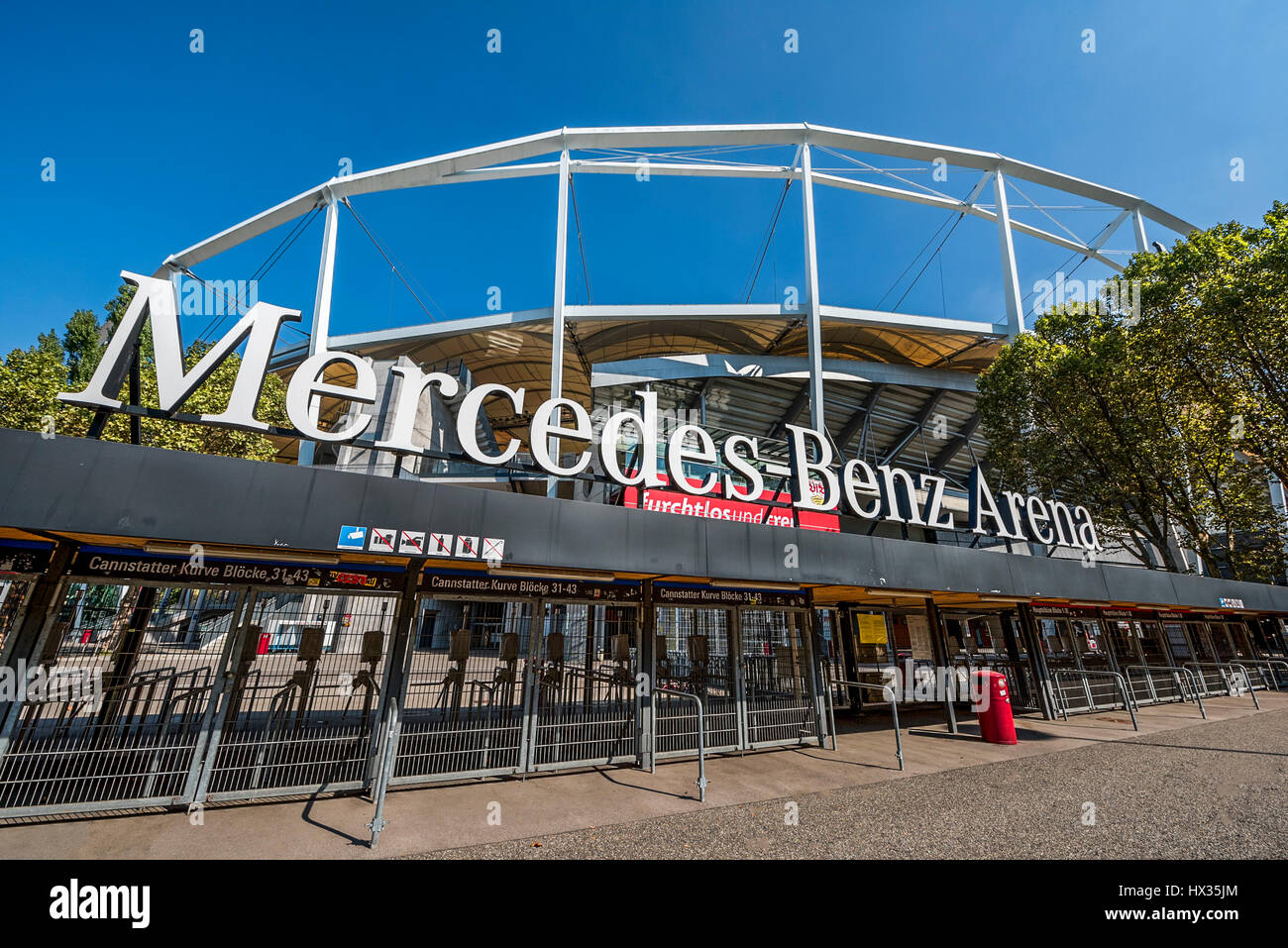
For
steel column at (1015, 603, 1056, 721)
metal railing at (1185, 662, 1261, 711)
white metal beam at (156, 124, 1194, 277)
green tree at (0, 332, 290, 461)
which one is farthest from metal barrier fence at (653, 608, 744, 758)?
white metal beam at (156, 124, 1194, 277)

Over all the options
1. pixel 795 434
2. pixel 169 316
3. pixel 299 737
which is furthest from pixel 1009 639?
pixel 169 316

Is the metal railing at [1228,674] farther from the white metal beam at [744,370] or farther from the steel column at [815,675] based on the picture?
the white metal beam at [744,370]

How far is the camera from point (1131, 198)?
31188 mm

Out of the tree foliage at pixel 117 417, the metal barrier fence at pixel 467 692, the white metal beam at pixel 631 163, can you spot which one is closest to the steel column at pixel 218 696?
the metal barrier fence at pixel 467 692

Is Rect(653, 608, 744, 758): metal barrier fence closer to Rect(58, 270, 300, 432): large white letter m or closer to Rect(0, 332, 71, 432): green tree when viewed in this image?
Rect(58, 270, 300, 432): large white letter m

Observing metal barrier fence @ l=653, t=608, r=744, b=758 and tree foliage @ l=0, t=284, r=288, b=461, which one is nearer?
metal barrier fence @ l=653, t=608, r=744, b=758

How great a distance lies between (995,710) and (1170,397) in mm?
15562

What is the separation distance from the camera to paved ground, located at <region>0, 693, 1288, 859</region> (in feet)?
16.7

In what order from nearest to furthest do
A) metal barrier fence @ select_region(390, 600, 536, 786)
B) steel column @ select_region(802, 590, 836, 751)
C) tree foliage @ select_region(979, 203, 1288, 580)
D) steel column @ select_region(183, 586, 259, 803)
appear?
steel column @ select_region(183, 586, 259, 803)
metal barrier fence @ select_region(390, 600, 536, 786)
steel column @ select_region(802, 590, 836, 751)
tree foliage @ select_region(979, 203, 1288, 580)

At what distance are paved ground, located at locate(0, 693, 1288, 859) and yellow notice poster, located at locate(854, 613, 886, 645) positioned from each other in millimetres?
3764

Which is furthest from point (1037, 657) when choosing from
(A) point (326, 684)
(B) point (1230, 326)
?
(A) point (326, 684)

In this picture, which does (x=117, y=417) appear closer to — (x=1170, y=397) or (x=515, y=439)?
(x=515, y=439)

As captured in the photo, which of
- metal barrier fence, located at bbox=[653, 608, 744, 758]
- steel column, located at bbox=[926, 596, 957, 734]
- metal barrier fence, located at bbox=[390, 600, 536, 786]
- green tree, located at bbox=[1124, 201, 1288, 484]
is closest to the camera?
metal barrier fence, located at bbox=[390, 600, 536, 786]
